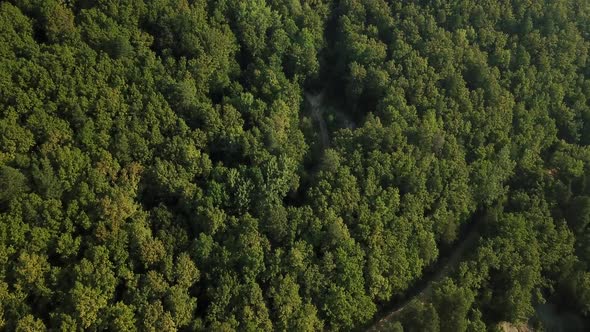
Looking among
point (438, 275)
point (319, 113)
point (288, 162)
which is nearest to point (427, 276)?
point (438, 275)

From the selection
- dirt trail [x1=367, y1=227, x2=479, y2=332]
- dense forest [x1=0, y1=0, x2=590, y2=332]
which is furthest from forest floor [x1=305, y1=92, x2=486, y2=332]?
dense forest [x1=0, y1=0, x2=590, y2=332]

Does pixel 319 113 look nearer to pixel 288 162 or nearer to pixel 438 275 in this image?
pixel 288 162

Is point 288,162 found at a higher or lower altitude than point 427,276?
higher

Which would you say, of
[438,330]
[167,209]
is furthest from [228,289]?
[438,330]

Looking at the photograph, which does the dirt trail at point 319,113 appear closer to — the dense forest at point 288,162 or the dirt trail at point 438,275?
the dense forest at point 288,162

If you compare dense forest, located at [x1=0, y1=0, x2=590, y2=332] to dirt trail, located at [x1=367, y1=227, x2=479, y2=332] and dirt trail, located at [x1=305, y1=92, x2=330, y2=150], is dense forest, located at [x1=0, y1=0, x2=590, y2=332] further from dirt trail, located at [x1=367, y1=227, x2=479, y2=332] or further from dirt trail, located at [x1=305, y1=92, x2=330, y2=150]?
dirt trail, located at [x1=367, y1=227, x2=479, y2=332]

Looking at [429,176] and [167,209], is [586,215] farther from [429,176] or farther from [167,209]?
[167,209]
